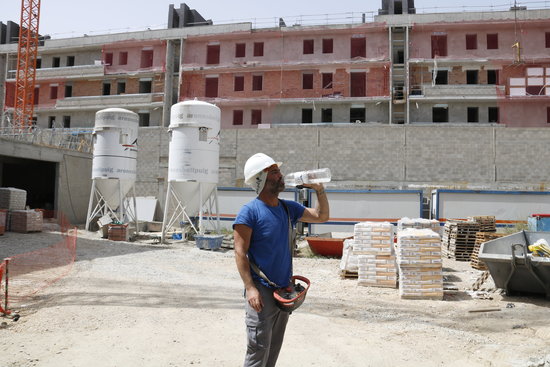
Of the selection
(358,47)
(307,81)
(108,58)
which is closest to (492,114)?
(358,47)

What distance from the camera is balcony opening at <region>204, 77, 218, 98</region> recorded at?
39.5 m

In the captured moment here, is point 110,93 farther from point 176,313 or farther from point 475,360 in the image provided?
point 475,360

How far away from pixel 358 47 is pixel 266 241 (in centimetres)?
3709

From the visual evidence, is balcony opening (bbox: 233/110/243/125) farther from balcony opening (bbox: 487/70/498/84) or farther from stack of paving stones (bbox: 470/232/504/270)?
stack of paving stones (bbox: 470/232/504/270)

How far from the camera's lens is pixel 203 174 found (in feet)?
58.9

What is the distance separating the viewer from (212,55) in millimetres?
40094

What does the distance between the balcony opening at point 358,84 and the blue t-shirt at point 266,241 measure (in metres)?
35.2

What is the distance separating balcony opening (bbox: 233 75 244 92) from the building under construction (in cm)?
9

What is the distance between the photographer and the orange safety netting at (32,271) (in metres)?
7.75

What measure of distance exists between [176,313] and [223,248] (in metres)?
9.97

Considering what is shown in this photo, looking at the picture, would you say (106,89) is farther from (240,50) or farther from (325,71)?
(325,71)

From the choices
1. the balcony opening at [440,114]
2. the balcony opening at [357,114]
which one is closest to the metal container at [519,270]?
the balcony opening at [357,114]

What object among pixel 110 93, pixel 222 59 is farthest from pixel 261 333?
pixel 110 93

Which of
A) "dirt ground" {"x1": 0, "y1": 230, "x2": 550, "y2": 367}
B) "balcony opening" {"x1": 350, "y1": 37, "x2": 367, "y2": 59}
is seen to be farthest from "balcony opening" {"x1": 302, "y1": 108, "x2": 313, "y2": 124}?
"dirt ground" {"x1": 0, "y1": 230, "x2": 550, "y2": 367}
